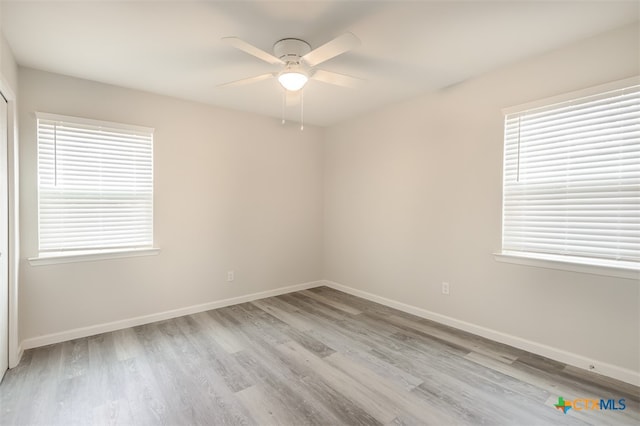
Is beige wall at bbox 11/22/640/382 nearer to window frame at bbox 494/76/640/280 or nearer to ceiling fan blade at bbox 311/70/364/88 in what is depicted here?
window frame at bbox 494/76/640/280

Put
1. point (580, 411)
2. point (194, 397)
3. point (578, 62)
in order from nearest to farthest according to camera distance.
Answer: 1. point (580, 411)
2. point (194, 397)
3. point (578, 62)

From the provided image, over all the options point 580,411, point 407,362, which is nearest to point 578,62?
point 580,411

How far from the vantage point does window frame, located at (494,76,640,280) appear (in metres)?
2.15

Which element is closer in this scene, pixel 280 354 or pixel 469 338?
pixel 280 354

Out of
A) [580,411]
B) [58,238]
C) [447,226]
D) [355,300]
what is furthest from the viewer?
[355,300]

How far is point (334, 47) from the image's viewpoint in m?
1.88

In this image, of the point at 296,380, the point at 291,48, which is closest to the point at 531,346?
the point at 296,380

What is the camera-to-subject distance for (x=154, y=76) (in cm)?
284

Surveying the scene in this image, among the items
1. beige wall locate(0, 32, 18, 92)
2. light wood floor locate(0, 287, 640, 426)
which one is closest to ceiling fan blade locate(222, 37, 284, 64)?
beige wall locate(0, 32, 18, 92)

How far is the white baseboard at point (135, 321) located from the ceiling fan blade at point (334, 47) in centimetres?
301

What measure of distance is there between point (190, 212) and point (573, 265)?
3.73 meters

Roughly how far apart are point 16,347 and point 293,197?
316cm

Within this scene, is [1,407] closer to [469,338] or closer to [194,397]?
[194,397]

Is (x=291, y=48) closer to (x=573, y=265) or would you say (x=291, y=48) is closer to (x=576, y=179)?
(x=576, y=179)
